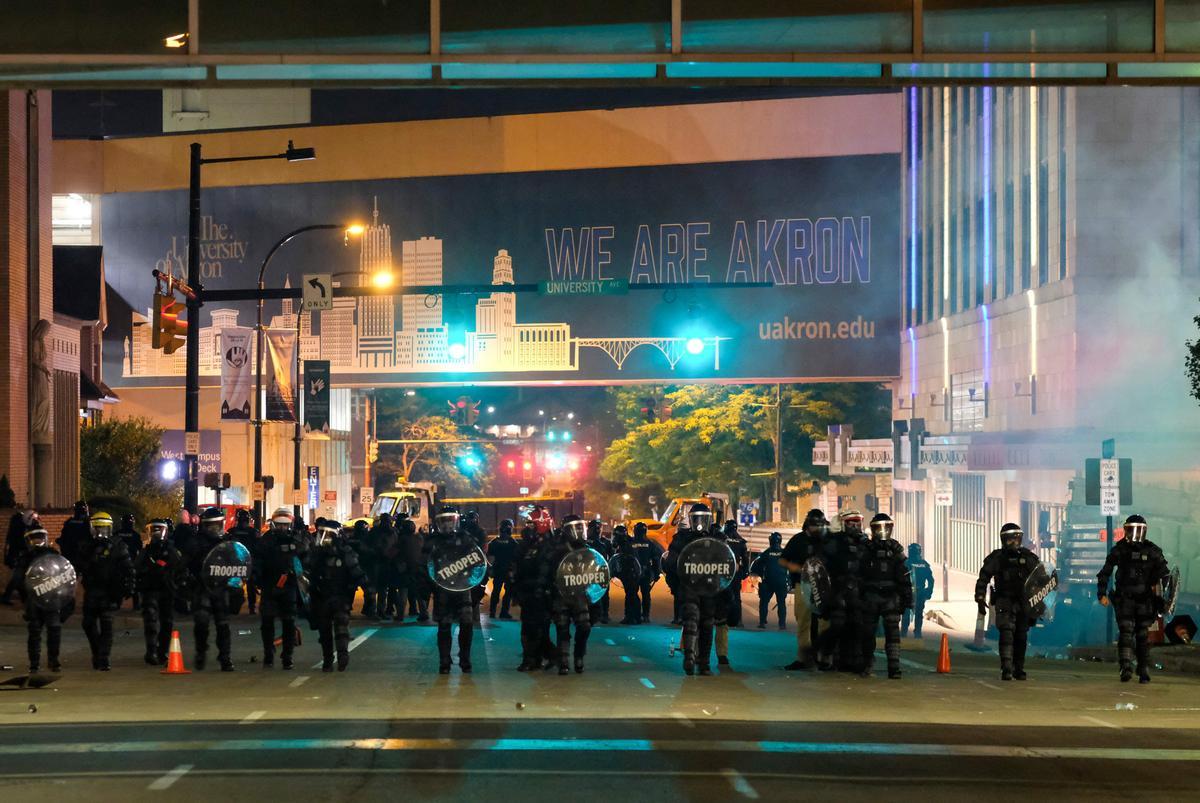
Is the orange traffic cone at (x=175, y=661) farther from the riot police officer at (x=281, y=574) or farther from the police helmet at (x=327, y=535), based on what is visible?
the police helmet at (x=327, y=535)

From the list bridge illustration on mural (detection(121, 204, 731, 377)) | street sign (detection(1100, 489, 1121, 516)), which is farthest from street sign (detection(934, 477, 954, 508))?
bridge illustration on mural (detection(121, 204, 731, 377))

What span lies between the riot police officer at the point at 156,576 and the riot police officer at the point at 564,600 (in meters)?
4.72

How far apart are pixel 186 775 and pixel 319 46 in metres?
6.94

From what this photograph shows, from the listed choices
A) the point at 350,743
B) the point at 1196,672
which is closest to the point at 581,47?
the point at 350,743

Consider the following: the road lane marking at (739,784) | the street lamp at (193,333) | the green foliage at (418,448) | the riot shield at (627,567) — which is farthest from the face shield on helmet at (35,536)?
the green foliage at (418,448)

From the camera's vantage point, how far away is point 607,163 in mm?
52250

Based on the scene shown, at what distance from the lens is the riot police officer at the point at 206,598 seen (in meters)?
20.3

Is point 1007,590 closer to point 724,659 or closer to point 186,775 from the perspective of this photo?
point 724,659

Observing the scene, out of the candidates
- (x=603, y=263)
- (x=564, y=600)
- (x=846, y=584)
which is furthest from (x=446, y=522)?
(x=603, y=263)

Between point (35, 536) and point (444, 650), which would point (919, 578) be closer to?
point (444, 650)

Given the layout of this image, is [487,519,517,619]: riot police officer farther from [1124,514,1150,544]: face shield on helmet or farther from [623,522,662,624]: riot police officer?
[1124,514,1150,544]: face shield on helmet

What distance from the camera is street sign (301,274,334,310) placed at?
111ft

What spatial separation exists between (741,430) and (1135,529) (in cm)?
5861

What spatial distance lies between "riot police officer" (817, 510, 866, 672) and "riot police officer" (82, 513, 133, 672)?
27.4 ft
